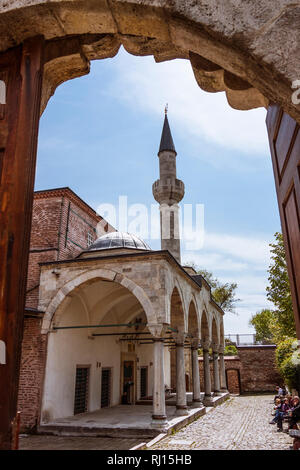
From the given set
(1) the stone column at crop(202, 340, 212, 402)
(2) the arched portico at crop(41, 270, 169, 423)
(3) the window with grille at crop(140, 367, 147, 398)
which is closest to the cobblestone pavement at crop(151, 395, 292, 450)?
(1) the stone column at crop(202, 340, 212, 402)

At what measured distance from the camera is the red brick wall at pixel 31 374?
10.5 m

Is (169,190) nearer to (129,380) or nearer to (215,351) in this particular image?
(215,351)

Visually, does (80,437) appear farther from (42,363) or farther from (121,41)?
(121,41)

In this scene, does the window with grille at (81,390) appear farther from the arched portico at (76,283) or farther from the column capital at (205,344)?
the column capital at (205,344)

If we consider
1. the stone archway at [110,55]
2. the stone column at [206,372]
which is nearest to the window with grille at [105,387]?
the stone column at [206,372]

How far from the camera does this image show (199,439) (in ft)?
30.7

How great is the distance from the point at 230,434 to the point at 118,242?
8305 mm

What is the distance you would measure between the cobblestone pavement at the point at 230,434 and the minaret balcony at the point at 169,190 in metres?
11.3

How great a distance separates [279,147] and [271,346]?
25.5 metres

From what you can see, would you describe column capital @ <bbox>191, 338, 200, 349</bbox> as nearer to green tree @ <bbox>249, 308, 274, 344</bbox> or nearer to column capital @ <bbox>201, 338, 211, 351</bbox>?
column capital @ <bbox>201, 338, 211, 351</bbox>

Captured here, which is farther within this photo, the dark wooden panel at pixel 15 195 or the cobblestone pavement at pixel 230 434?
the cobblestone pavement at pixel 230 434

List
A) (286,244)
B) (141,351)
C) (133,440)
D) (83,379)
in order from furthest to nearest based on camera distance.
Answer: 1. (141,351)
2. (83,379)
3. (133,440)
4. (286,244)

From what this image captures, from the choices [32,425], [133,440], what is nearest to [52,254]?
[32,425]

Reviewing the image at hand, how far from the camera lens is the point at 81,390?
43.3ft
